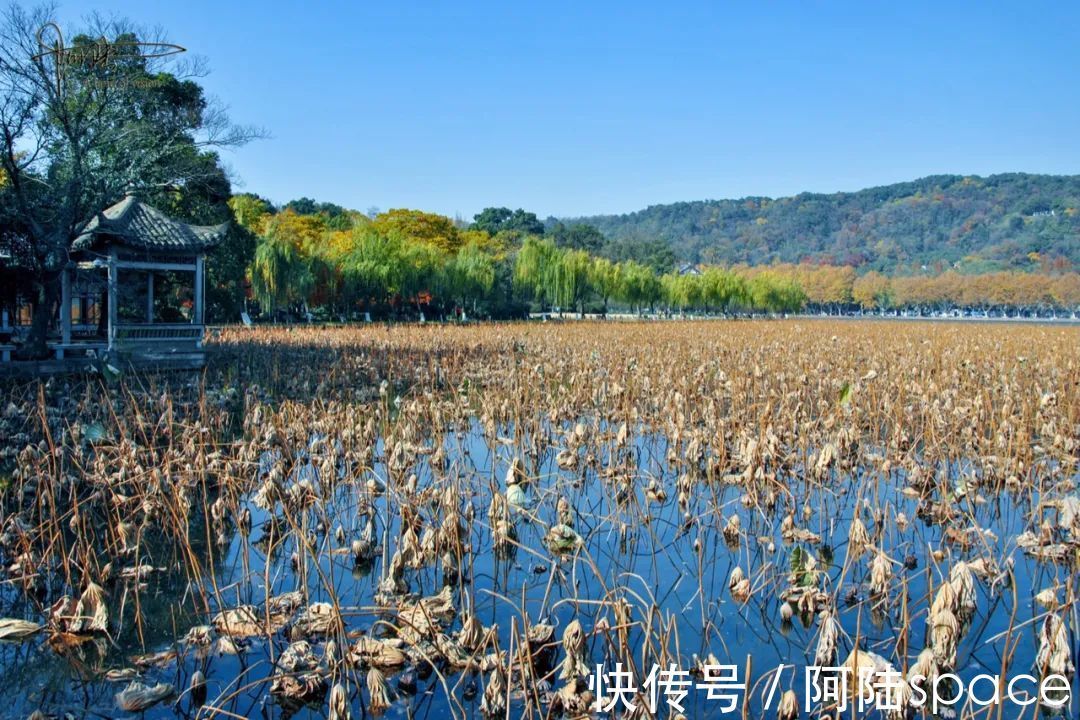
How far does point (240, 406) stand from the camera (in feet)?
37.7

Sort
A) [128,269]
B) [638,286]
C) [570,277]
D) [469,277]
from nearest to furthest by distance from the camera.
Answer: [128,269] → [469,277] → [570,277] → [638,286]

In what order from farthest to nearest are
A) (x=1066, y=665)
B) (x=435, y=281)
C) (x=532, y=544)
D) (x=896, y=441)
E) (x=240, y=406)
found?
(x=435, y=281)
(x=240, y=406)
(x=896, y=441)
(x=532, y=544)
(x=1066, y=665)

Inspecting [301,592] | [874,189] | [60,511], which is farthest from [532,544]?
[874,189]

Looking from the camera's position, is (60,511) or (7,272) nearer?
(60,511)

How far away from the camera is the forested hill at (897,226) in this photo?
124688 mm

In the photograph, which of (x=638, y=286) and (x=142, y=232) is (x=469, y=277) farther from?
(x=142, y=232)

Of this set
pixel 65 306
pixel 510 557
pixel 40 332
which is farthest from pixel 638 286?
pixel 510 557

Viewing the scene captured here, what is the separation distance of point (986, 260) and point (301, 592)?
131685 mm

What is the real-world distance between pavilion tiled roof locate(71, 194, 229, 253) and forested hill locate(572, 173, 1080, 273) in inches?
3920

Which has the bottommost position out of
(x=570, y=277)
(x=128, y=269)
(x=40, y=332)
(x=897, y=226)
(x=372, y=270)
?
(x=40, y=332)

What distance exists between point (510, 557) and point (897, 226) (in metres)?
159

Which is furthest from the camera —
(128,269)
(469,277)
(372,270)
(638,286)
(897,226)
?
(897,226)

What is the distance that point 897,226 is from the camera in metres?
148

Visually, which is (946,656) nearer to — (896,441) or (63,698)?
(63,698)
